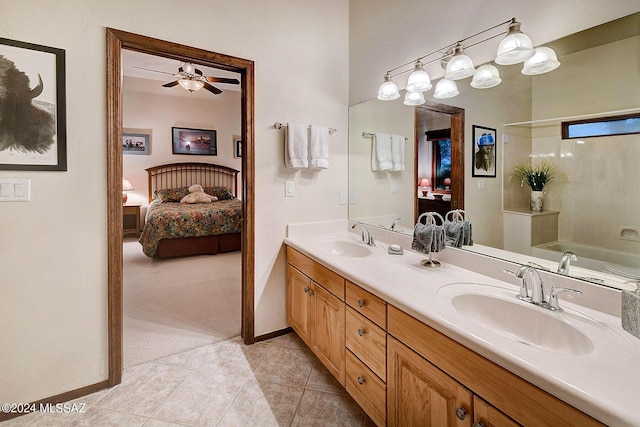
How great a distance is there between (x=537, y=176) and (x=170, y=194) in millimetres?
5903

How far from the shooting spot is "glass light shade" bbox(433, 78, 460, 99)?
1697mm

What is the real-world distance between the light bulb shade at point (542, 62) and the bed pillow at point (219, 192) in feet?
18.6

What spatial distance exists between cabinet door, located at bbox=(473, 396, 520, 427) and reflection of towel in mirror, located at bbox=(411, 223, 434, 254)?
2.60ft

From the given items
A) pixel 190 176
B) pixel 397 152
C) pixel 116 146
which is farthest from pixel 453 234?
pixel 190 176

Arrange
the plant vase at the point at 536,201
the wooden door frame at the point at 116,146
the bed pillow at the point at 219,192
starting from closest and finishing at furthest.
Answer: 1. the plant vase at the point at 536,201
2. the wooden door frame at the point at 116,146
3. the bed pillow at the point at 219,192

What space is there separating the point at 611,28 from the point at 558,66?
7.2 inches

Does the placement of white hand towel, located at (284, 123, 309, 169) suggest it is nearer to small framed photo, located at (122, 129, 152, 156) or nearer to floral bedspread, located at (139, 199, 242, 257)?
floral bedspread, located at (139, 199, 242, 257)

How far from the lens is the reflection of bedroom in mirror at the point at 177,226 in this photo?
2572mm

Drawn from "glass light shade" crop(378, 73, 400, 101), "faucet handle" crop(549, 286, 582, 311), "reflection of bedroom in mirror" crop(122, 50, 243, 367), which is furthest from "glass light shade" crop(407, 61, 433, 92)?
"reflection of bedroom in mirror" crop(122, 50, 243, 367)

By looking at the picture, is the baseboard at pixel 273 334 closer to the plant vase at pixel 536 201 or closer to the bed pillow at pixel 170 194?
the plant vase at pixel 536 201

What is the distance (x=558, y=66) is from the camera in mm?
1285

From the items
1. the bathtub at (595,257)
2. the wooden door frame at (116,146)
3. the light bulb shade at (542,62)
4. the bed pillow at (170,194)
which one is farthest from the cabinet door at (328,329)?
the bed pillow at (170,194)

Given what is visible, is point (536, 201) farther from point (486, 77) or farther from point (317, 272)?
point (317, 272)

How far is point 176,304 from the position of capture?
3002 mm
